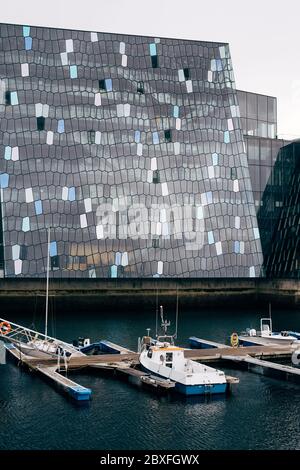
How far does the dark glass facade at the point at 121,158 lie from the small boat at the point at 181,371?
3914cm

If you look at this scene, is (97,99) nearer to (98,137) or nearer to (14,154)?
(98,137)

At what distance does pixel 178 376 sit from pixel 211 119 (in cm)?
5500

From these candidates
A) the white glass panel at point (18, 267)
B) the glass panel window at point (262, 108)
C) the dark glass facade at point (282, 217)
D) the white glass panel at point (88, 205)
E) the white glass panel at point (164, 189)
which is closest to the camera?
the white glass panel at point (18, 267)

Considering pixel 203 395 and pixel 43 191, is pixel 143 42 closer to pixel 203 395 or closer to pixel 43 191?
pixel 43 191

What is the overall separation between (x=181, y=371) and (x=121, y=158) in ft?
160

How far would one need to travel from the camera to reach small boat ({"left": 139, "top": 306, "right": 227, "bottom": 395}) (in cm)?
3225

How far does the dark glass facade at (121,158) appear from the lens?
75688mm

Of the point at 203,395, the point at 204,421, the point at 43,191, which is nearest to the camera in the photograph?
the point at 204,421

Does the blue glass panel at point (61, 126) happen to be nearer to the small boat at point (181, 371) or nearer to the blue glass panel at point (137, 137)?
the blue glass panel at point (137, 137)

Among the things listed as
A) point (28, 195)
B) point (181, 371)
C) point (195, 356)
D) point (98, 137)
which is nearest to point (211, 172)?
point (98, 137)

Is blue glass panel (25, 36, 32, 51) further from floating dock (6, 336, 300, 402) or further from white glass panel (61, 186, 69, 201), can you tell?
floating dock (6, 336, 300, 402)

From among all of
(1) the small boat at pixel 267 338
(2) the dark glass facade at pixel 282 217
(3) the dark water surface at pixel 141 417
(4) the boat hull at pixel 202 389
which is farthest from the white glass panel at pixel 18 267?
(4) the boat hull at pixel 202 389

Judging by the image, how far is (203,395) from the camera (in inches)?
1271

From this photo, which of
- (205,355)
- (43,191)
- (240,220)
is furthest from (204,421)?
(240,220)
